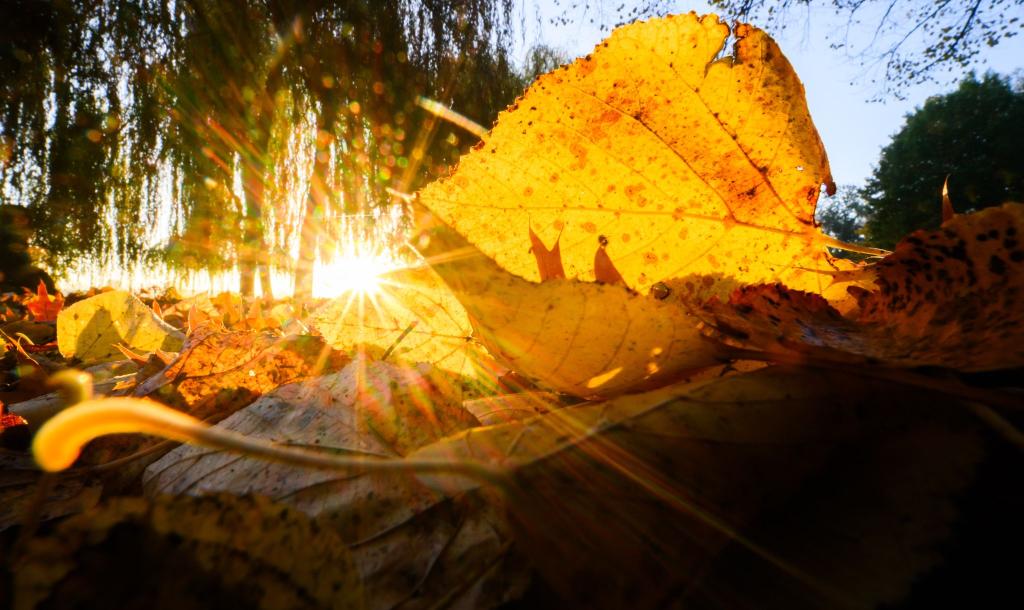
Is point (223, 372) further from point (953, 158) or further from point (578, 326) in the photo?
point (953, 158)

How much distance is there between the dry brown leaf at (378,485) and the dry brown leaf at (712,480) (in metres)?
0.04

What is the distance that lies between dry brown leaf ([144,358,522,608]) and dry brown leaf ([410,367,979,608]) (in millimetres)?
38

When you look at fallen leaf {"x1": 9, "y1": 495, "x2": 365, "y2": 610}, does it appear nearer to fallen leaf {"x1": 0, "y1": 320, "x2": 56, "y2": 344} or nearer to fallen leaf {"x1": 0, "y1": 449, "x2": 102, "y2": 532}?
fallen leaf {"x1": 0, "y1": 449, "x2": 102, "y2": 532}

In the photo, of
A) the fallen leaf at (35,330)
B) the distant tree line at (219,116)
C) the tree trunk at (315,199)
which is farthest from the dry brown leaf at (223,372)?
the tree trunk at (315,199)

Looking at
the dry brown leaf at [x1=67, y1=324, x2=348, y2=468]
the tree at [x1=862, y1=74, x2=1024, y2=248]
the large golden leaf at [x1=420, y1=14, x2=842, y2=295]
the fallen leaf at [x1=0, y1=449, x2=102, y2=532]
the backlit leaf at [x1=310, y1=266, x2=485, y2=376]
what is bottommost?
the fallen leaf at [x1=0, y1=449, x2=102, y2=532]

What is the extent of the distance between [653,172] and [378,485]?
289mm

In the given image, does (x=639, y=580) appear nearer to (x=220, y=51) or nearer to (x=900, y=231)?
(x=220, y=51)

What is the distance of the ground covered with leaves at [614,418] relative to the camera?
6.0 inches

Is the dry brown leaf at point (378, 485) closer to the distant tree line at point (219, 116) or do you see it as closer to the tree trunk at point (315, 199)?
the distant tree line at point (219, 116)

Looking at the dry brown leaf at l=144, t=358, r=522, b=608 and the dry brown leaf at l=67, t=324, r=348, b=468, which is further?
the dry brown leaf at l=67, t=324, r=348, b=468

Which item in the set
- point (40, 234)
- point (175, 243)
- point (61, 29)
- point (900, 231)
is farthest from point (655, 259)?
point (900, 231)

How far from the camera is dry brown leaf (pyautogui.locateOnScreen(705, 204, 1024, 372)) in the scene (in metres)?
0.20

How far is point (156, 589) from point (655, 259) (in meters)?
0.34

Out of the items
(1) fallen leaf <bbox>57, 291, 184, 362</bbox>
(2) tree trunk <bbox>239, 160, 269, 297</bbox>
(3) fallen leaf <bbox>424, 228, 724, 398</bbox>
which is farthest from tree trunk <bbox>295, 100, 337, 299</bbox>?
(3) fallen leaf <bbox>424, 228, 724, 398</bbox>
